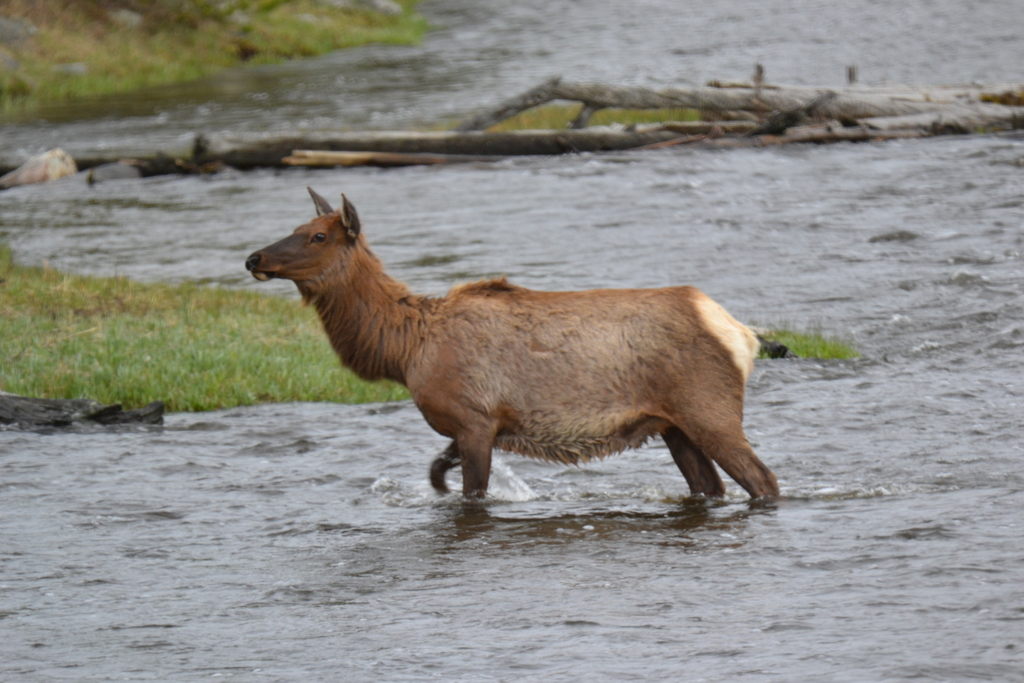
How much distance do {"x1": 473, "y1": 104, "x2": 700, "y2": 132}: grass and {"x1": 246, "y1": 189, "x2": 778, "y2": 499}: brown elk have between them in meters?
17.2

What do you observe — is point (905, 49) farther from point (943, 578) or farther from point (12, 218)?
point (943, 578)

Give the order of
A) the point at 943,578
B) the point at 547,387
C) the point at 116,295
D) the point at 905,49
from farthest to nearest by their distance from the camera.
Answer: the point at 905,49 → the point at 116,295 → the point at 547,387 → the point at 943,578

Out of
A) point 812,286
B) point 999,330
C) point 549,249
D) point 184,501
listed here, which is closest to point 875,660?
point 184,501

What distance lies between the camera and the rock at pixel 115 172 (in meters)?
22.7

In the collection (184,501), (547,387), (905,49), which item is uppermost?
(905,49)

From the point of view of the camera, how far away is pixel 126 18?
Answer: 131 feet

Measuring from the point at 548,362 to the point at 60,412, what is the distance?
4135mm

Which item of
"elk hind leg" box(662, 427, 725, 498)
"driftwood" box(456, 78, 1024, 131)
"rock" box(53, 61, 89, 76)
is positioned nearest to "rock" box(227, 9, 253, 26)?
"rock" box(53, 61, 89, 76)

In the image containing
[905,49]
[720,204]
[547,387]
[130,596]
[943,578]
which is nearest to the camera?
[943,578]

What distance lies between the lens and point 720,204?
723 inches

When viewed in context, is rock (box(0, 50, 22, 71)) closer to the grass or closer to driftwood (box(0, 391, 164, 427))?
the grass

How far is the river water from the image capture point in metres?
5.51

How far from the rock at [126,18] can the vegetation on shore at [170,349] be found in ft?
92.6

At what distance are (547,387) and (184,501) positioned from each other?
2.45 m
